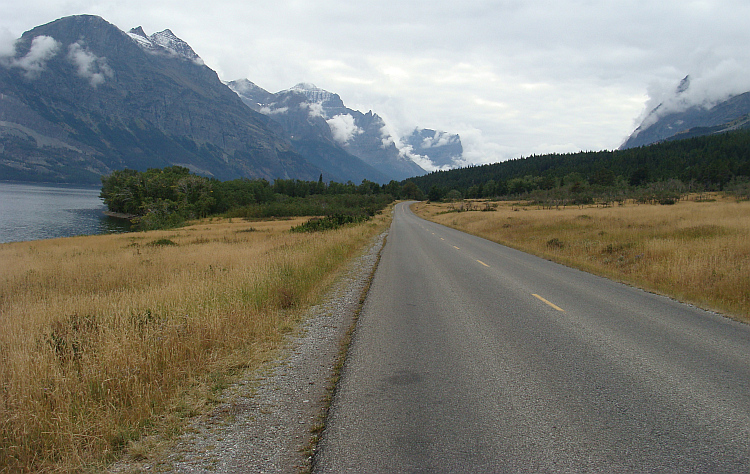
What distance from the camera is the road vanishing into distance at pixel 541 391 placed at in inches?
129

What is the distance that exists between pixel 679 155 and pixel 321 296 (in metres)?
175

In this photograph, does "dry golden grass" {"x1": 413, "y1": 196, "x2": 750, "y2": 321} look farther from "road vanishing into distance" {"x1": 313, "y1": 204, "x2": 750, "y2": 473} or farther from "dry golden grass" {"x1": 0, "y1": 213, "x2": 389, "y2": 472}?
"dry golden grass" {"x1": 0, "y1": 213, "x2": 389, "y2": 472}

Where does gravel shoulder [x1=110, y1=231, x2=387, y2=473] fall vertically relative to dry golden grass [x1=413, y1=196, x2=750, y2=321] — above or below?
below

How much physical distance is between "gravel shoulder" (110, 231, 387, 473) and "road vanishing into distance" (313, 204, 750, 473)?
29 centimetres

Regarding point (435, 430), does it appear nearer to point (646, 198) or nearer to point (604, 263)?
point (604, 263)

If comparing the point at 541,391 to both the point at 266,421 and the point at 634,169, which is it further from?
the point at 634,169

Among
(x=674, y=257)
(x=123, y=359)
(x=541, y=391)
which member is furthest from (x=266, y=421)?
(x=674, y=257)

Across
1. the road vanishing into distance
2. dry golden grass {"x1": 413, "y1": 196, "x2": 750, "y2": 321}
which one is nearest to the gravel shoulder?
the road vanishing into distance

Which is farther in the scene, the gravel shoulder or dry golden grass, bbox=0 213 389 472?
dry golden grass, bbox=0 213 389 472

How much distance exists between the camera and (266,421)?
4.00m

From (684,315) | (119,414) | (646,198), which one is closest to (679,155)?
(646,198)

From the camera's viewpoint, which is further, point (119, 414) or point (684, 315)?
point (684, 315)

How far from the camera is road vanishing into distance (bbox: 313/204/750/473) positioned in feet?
10.7

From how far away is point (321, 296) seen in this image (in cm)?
1009
